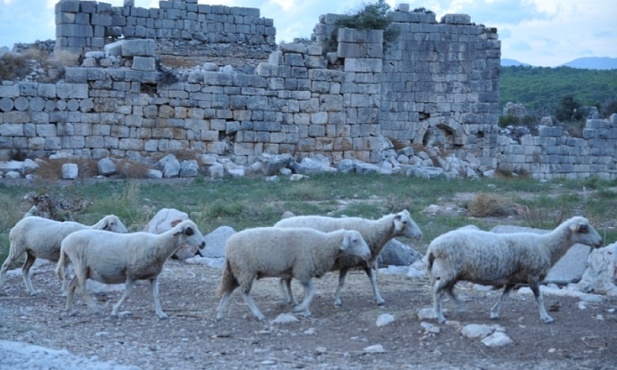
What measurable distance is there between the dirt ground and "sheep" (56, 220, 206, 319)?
11.4 inches

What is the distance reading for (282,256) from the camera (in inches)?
343

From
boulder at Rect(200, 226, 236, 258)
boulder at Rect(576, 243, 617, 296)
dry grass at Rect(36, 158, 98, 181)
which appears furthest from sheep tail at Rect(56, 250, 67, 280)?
dry grass at Rect(36, 158, 98, 181)

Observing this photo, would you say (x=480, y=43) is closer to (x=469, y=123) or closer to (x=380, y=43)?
(x=469, y=123)

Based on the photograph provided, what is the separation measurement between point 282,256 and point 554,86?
5272 cm

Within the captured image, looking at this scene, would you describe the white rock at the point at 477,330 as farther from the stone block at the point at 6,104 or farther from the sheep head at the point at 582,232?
the stone block at the point at 6,104

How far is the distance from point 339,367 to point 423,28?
21615mm

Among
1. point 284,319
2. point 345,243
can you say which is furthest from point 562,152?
point 284,319

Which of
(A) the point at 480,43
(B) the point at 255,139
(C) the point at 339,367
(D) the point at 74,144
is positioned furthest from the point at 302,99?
(C) the point at 339,367

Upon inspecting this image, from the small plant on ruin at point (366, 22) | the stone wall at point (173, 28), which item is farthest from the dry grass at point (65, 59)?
the small plant on ruin at point (366, 22)

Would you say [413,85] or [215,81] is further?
[413,85]

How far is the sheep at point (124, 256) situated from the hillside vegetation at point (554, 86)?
34416 millimetres

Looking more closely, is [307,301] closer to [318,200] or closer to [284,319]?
[284,319]

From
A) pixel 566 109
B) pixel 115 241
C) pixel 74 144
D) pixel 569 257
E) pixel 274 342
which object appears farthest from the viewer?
pixel 566 109

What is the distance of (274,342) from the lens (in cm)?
779
